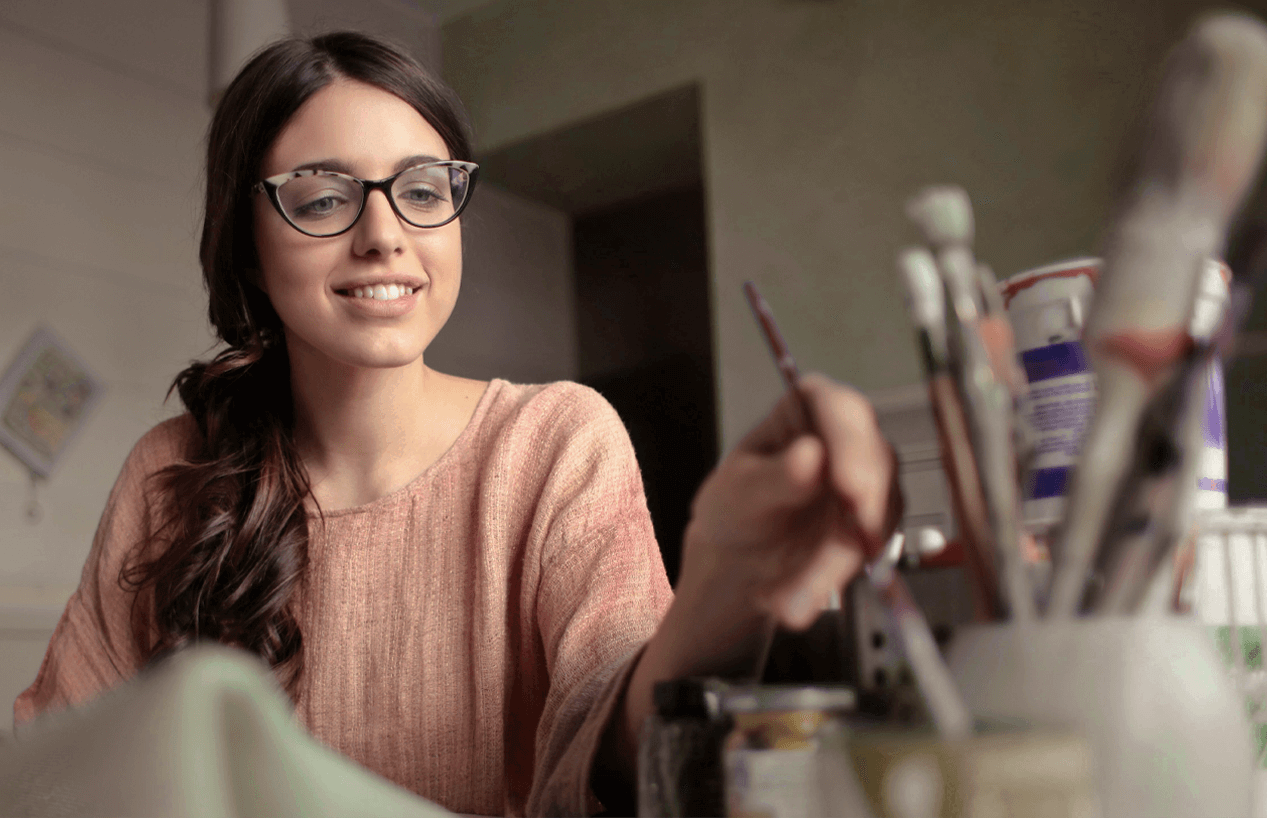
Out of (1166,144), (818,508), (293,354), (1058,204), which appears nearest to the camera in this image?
(1166,144)

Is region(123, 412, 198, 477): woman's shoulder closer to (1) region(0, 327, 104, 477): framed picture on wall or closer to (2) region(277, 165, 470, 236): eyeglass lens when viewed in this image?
(2) region(277, 165, 470, 236): eyeglass lens

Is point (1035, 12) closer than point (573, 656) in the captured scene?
No

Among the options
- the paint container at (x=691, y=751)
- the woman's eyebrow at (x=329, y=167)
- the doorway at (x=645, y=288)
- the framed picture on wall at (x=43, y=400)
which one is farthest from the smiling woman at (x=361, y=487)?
the doorway at (x=645, y=288)

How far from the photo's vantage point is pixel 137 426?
9.64ft

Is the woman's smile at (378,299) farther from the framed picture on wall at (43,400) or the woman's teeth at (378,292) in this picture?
the framed picture on wall at (43,400)

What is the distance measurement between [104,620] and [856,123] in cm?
243

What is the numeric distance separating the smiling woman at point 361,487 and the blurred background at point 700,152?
46.2 inches

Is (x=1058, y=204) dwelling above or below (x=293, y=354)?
above

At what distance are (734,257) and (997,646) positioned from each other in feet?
9.44

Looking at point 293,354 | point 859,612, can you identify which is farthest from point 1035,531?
point 293,354

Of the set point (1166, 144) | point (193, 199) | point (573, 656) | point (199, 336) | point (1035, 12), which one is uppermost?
point (1035, 12)

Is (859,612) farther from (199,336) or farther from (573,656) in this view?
(199,336)

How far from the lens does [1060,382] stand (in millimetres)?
507

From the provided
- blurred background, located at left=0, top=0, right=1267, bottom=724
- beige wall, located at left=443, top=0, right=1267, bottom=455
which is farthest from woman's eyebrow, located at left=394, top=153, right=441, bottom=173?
beige wall, located at left=443, top=0, right=1267, bottom=455
